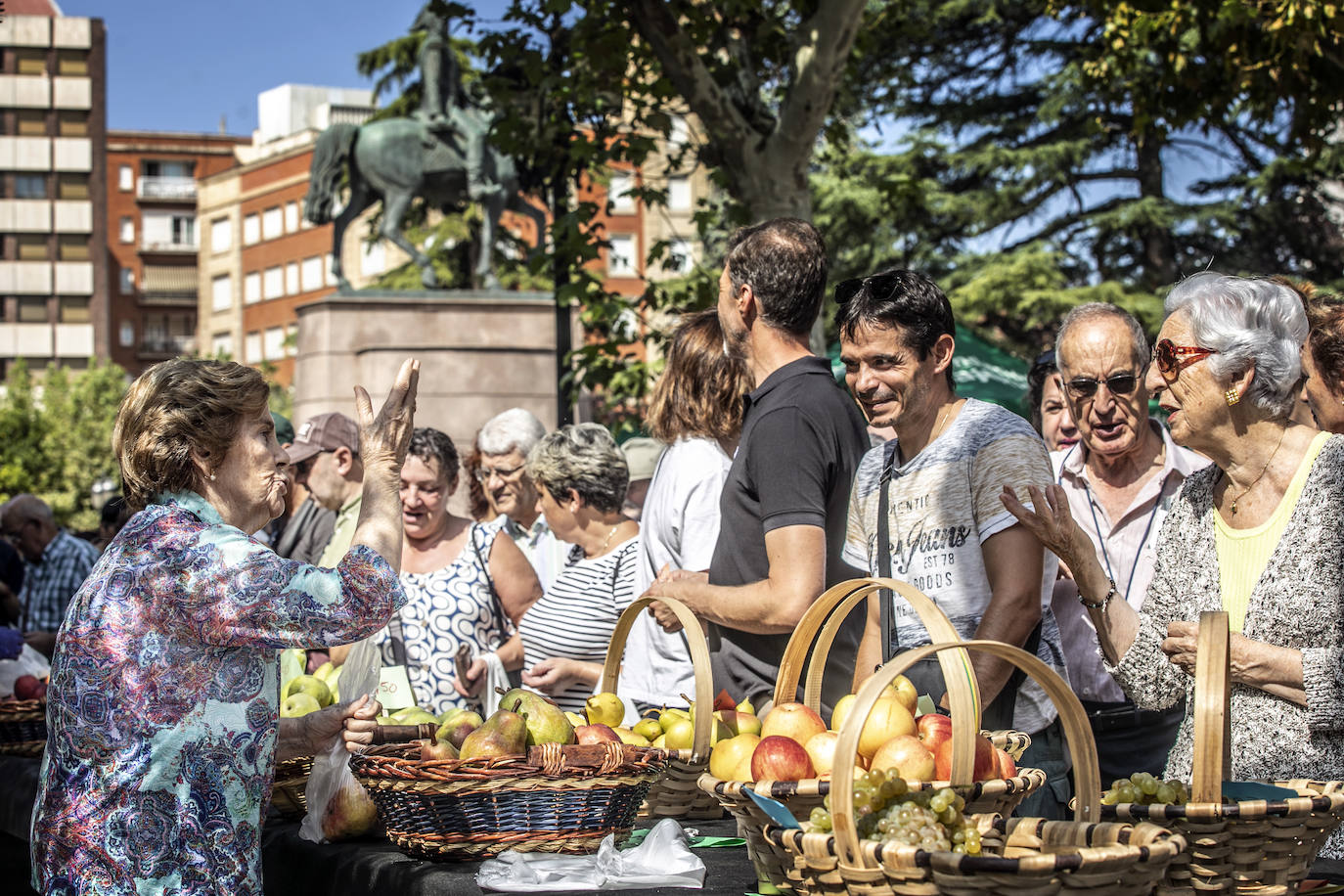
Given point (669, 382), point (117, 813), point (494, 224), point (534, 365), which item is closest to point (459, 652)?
point (669, 382)

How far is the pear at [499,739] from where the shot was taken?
9.23 feet

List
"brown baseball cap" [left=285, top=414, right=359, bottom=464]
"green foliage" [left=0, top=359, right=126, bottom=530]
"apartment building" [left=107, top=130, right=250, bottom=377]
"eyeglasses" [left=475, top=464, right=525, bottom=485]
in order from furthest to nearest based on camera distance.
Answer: "apartment building" [left=107, top=130, right=250, bottom=377] → "green foliage" [left=0, top=359, right=126, bottom=530] → "eyeglasses" [left=475, top=464, right=525, bottom=485] → "brown baseball cap" [left=285, top=414, right=359, bottom=464]

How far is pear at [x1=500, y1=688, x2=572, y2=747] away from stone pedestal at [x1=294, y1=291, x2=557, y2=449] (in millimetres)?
8937

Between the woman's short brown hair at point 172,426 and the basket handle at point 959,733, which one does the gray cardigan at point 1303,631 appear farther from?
the woman's short brown hair at point 172,426

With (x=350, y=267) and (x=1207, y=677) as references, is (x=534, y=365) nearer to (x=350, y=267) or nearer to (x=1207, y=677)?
(x=1207, y=677)

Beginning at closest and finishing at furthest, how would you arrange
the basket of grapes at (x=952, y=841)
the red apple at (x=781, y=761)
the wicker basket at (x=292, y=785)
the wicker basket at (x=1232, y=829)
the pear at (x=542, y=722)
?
the basket of grapes at (x=952, y=841) < the wicker basket at (x=1232, y=829) < the red apple at (x=781, y=761) < the pear at (x=542, y=722) < the wicker basket at (x=292, y=785)

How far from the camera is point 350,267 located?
196 feet

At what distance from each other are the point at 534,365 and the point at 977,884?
10.5 meters

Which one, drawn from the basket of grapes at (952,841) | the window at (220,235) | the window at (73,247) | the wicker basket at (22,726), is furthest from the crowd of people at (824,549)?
the window at (73,247)

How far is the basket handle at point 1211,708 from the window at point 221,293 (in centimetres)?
7035

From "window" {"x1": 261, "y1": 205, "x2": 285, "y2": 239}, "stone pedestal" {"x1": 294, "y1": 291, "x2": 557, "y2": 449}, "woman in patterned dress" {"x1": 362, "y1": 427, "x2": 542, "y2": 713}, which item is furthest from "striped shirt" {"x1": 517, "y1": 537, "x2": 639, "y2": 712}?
"window" {"x1": 261, "y1": 205, "x2": 285, "y2": 239}

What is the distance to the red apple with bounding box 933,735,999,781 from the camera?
2416 mm

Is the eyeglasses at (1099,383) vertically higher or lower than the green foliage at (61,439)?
lower

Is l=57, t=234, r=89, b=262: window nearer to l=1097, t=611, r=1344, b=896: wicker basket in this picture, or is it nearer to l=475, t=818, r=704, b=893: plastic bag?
l=475, t=818, r=704, b=893: plastic bag
